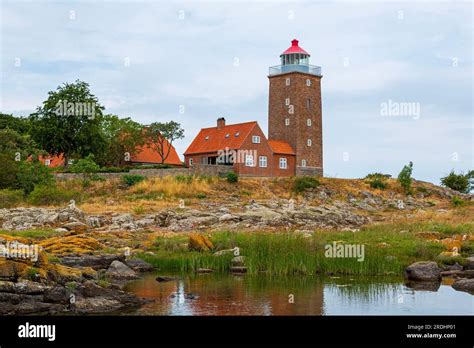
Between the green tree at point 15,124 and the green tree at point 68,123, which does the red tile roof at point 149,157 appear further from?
the green tree at point 15,124

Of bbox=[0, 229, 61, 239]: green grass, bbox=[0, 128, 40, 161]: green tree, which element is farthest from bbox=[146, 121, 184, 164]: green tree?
bbox=[0, 229, 61, 239]: green grass

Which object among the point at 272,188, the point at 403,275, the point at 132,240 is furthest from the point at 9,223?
the point at 272,188

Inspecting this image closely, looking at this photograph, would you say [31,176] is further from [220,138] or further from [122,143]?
[122,143]

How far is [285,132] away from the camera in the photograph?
204 feet

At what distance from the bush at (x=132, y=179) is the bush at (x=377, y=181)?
21.7 metres

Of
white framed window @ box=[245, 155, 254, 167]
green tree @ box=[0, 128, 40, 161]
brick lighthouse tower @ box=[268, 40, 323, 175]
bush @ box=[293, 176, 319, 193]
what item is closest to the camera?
green tree @ box=[0, 128, 40, 161]

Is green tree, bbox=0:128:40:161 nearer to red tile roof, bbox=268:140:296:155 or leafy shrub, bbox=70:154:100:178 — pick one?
leafy shrub, bbox=70:154:100:178

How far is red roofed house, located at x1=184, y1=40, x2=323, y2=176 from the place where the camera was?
58.6 meters

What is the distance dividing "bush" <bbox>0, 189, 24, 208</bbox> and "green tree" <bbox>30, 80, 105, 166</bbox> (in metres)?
17.1

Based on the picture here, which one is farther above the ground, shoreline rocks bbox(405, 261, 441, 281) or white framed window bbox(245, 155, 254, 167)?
white framed window bbox(245, 155, 254, 167)

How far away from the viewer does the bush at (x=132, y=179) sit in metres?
46.8

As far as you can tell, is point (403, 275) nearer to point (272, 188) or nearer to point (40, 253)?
point (40, 253)

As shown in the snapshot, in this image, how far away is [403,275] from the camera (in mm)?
21688

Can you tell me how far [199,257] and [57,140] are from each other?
128 feet
